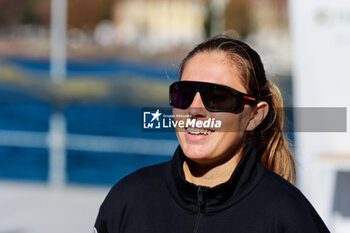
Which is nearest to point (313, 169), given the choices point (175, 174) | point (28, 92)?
point (175, 174)

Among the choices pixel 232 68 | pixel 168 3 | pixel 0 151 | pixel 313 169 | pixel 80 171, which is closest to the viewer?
pixel 232 68

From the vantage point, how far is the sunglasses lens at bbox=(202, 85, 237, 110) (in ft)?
4.49

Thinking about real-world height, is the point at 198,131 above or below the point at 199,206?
above

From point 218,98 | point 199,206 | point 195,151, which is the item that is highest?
point 218,98

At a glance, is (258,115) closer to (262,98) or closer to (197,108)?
(262,98)

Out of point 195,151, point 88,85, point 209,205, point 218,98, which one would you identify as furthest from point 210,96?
point 88,85

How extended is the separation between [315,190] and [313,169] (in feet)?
0.39

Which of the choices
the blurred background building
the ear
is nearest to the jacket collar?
the ear

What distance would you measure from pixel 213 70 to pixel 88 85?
21080mm

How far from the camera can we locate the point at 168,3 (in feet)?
104

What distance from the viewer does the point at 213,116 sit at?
137 cm

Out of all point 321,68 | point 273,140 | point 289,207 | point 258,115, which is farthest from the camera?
point 321,68

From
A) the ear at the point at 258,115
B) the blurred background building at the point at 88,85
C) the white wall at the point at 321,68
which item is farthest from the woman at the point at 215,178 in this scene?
the white wall at the point at 321,68

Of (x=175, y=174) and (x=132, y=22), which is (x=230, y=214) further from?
(x=132, y=22)
